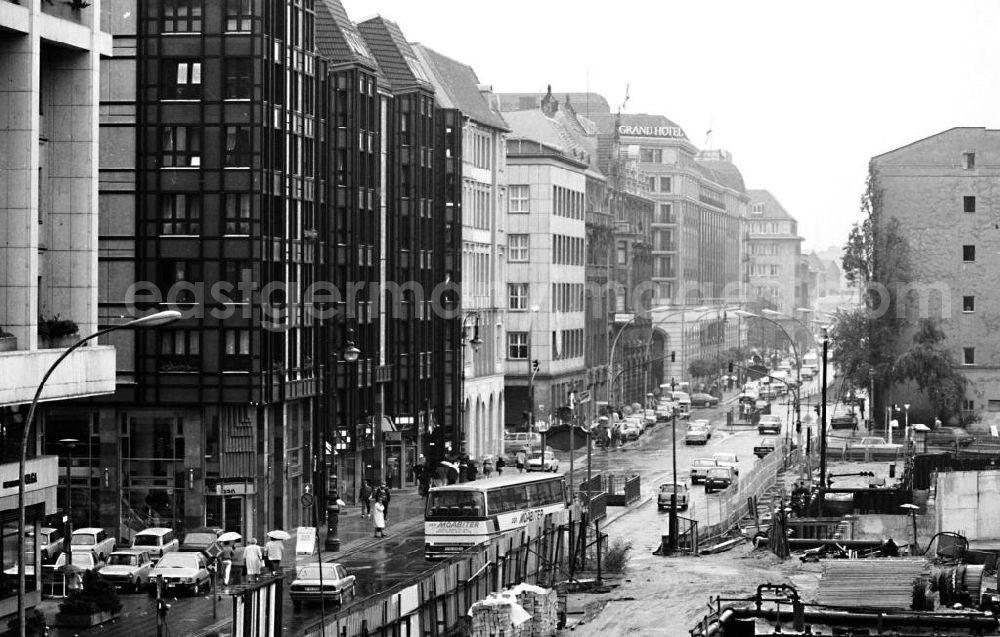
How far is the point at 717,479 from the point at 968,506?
32642 millimetres

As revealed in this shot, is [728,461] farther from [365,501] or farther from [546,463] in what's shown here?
[365,501]

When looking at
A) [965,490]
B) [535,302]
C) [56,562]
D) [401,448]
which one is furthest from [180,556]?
[535,302]

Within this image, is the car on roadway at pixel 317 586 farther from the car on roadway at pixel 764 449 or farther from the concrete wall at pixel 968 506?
the car on roadway at pixel 764 449

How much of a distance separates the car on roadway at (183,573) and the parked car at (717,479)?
3788 cm

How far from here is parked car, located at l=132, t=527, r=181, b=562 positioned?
58.7 metres

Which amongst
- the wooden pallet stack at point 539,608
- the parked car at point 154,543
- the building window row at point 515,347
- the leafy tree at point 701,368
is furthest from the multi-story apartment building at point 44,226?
the leafy tree at point 701,368

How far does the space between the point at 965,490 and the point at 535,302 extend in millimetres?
74505

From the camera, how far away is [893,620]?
3397cm

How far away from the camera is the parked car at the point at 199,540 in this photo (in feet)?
195

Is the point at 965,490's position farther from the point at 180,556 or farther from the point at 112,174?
the point at 112,174

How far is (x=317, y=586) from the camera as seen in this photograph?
165 feet

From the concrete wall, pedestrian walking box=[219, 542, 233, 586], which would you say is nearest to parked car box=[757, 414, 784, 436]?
the concrete wall

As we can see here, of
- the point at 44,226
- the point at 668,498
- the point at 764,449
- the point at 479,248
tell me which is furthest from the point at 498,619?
the point at 764,449

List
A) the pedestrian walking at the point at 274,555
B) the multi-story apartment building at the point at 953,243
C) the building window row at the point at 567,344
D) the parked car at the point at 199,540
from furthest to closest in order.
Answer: the building window row at the point at 567,344 < the multi-story apartment building at the point at 953,243 < the parked car at the point at 199,540 < the pedestrian walking at the point at 274,555
